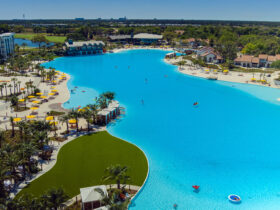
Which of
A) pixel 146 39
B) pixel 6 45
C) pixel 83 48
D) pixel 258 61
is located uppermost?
pixel 146 39

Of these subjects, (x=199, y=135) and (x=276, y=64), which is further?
(x=276, y=64)

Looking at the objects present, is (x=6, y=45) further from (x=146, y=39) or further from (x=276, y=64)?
(x=276, y=64)

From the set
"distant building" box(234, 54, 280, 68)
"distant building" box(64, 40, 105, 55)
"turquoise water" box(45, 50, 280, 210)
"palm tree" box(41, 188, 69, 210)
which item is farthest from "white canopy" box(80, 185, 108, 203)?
"distant building" box(64, 40, 105, 55)

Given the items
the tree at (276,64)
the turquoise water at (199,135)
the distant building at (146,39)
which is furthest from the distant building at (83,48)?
the tree at (276,64)

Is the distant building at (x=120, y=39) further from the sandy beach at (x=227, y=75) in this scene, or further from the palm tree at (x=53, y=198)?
the palm tree at (x=53, y=198)

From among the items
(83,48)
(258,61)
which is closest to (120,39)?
(83,48)

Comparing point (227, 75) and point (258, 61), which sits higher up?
point (258, 61)

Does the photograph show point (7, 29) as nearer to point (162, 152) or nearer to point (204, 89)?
point (204, 89)
